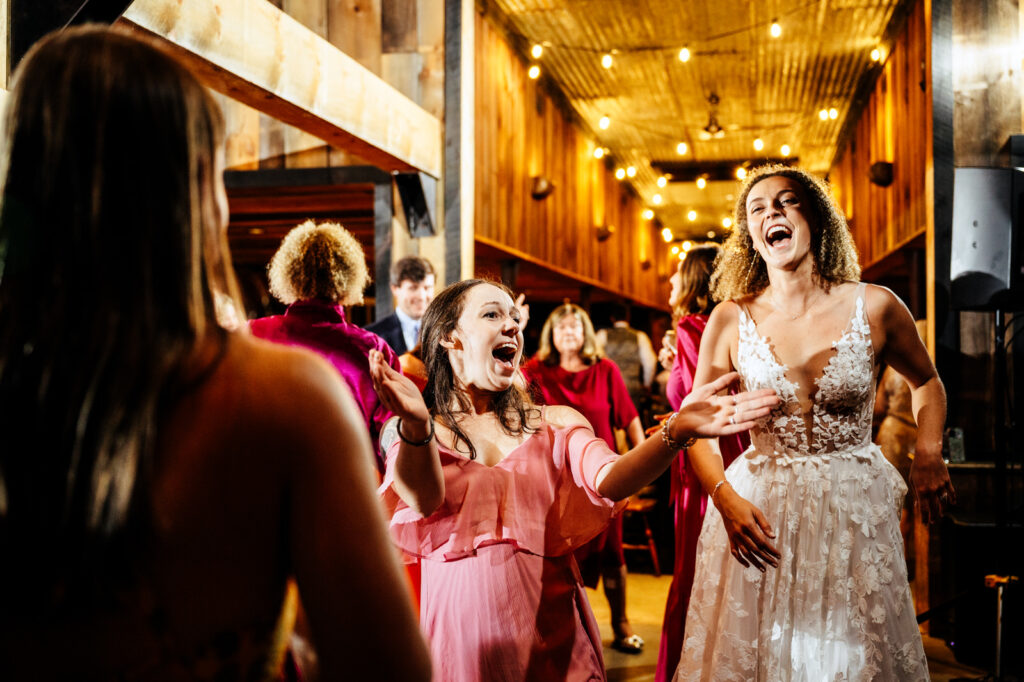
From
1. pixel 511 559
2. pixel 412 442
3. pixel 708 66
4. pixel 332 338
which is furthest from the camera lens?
pixel 708 66

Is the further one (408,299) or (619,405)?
(619,405)

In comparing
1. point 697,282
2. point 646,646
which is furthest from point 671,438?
point 646,646

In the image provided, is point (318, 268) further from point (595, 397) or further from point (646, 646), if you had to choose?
point (646, 646)

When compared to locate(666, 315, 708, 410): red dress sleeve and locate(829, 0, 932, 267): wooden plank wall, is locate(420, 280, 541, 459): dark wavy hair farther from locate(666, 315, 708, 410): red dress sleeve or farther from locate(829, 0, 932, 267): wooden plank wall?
locate(829, 0, 932, 267): wooden plank wall

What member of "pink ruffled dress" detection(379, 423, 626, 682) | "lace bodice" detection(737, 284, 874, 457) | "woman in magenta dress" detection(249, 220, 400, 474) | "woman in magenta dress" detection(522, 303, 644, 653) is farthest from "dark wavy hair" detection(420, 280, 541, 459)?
"woman in magenta dress" detection(522, 303, 644, 653)

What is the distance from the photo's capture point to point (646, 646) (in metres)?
4.52

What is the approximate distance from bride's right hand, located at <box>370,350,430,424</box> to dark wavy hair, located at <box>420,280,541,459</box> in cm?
53

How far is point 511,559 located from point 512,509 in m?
0.11

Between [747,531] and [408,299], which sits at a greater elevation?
[408,299]

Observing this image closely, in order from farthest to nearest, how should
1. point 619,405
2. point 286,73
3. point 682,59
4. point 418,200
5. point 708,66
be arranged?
point 708,66 → point 682,59 → point 418,200 → point 619,405 → point 286,73

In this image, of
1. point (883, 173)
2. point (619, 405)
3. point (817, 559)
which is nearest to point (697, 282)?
point (619, 405)

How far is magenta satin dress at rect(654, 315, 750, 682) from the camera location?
9.70 feet

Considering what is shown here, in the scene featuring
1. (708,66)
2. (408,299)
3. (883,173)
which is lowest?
(408,299)

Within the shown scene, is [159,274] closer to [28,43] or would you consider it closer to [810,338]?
[810,338]
